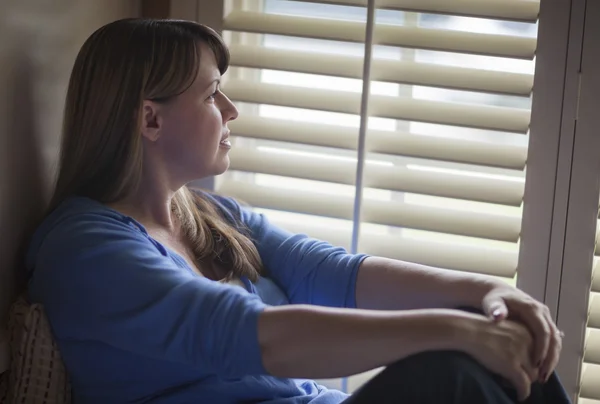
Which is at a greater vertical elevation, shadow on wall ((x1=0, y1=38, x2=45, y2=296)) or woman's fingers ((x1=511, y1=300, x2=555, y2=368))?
shadow on wall ((x1=0, y1=38, x2=45, y2=296))

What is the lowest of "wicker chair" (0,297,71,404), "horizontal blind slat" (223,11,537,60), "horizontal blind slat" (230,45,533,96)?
"wicker chair" (0,297,71,404)

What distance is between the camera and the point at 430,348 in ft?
3.82

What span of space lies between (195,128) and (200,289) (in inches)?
12.6

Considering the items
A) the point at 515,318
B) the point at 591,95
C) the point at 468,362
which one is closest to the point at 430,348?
the point at 468,362

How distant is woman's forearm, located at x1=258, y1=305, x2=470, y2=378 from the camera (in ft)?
3.83

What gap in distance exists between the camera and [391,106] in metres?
1.61

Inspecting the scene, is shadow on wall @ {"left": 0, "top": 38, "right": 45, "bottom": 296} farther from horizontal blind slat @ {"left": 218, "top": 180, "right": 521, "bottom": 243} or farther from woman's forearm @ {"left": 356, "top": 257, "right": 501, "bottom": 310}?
woman's forearm @ {"left": 356, "top": 257, "right": 501, "bottom": 310}

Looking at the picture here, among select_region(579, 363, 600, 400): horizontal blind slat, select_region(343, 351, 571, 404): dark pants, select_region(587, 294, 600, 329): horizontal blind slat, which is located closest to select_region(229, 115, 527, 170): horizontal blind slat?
select_region(587, 294, 600, 329): horizontal blind slat

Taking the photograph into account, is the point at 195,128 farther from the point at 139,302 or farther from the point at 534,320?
the point at 534,320

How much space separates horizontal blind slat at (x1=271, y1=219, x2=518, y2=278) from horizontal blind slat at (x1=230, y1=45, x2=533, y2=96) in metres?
0.30

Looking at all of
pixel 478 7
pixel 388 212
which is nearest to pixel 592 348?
pixel 388 212

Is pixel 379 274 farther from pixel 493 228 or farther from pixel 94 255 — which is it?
pixel 94 255

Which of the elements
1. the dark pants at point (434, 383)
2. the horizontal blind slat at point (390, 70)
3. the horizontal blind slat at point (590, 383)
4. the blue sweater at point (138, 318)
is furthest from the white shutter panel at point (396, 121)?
the dark pants at point (434, 383)

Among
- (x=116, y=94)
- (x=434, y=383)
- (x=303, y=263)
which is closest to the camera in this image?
(x=434, y=383)
